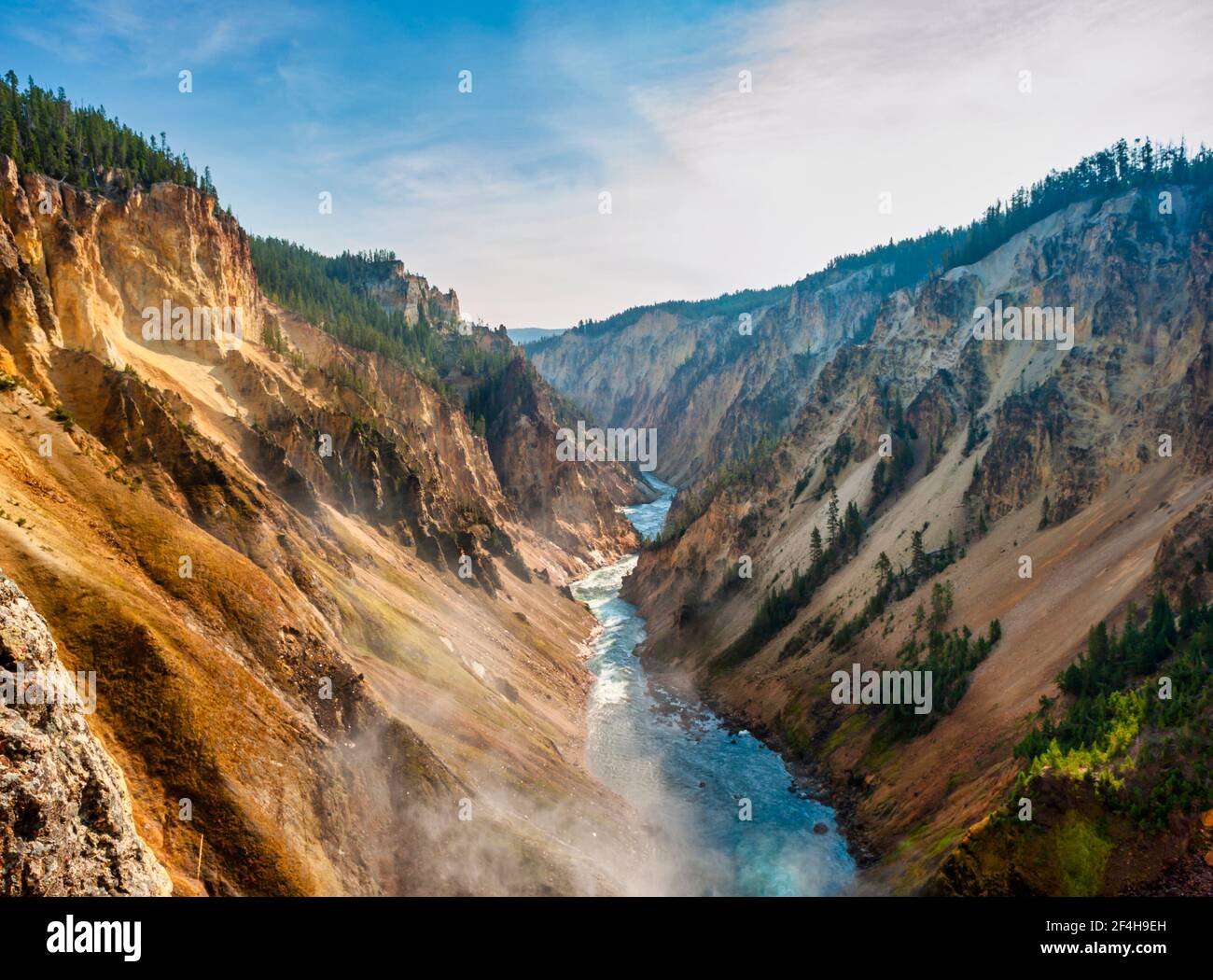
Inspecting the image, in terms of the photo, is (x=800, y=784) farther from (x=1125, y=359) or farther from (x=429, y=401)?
(x=429, y=401)

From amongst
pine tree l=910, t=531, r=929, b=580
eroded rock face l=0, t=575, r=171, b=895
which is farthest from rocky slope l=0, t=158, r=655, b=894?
pine tree l=910, t=531, r=929, b=580

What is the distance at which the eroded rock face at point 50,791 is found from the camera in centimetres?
1356

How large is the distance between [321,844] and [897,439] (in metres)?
83.0

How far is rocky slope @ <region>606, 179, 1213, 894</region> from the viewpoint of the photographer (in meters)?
41.2

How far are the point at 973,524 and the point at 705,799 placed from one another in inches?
1478

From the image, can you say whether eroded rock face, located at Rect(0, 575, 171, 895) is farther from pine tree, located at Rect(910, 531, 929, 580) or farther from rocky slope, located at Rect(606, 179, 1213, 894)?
pine tree, located at Rect(910, 531, 929, 580)

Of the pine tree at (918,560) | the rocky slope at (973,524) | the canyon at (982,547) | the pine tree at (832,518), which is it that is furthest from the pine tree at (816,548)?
the pine tree at (918,560)

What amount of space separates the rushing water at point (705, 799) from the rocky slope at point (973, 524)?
3.02m

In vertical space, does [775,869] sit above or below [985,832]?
below

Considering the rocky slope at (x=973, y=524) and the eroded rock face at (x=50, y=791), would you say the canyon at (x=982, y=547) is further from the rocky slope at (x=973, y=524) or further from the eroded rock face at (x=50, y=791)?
the eroded rock face at (x=50, y=791)

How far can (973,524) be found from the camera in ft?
227

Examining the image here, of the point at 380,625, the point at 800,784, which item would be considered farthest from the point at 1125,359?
the point at 380,625
